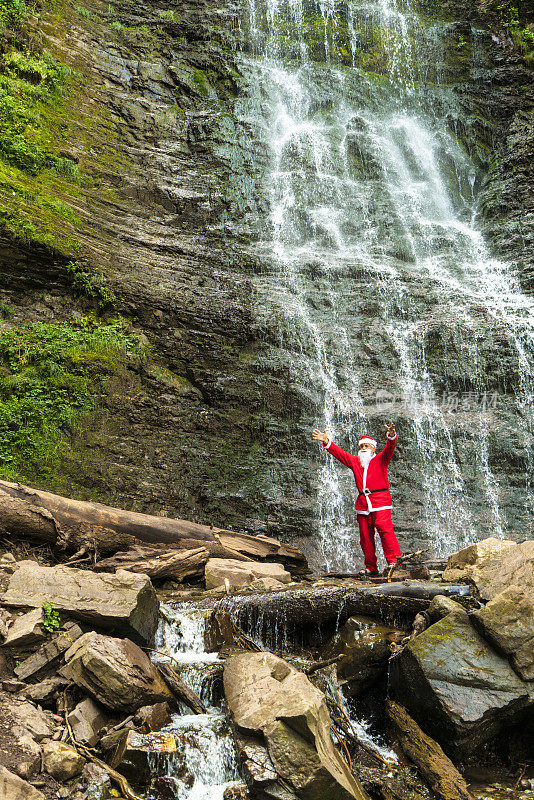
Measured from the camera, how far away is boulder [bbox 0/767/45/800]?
8.34ft

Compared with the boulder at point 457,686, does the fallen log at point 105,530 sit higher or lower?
higher

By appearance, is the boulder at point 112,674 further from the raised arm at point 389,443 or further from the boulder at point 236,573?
the raised arm at point 389,443

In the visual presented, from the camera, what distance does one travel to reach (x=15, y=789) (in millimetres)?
2596

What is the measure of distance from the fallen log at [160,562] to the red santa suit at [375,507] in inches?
85.5

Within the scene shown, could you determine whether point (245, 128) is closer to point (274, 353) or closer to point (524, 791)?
point (274, 353)

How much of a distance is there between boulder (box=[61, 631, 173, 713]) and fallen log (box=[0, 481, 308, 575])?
7.05 feet

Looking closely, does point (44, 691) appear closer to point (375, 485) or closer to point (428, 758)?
point (428, 758)

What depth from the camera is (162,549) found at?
6754 mm

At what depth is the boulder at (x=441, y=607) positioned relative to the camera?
431 cm

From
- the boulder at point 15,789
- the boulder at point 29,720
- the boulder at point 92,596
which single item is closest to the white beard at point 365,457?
the boulder at point 92,596

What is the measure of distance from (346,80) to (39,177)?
47.7 ft

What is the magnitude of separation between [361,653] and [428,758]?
0.96 m

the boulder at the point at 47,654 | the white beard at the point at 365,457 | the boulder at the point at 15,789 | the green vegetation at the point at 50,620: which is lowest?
the boulder at the point at 15,789

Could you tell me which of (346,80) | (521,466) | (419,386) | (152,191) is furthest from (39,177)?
(346,80)
